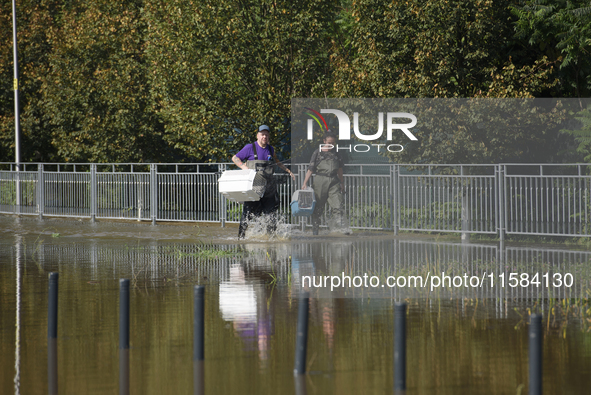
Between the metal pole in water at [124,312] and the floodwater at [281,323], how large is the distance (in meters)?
0.19

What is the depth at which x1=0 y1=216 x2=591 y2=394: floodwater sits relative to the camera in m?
6.18

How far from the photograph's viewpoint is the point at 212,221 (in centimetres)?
2094

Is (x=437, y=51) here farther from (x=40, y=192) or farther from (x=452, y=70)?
(x=40, y=192)

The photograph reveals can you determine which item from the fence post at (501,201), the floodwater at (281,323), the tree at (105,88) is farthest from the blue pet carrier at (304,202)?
the tree at (105,88)

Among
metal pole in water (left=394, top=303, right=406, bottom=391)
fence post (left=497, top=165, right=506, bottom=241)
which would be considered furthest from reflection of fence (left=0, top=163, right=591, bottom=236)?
metal pole in water (left=394, top=303, right=406, bottom=391)

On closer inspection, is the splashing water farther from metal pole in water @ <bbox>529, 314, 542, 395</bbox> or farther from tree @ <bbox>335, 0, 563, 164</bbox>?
metal pole in water @ <bbox>529, 314, 542, 395</bbox>

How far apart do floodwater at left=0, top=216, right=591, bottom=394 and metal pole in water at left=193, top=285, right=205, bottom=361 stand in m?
0.14

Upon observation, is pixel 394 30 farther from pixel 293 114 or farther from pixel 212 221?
pixel 212 221

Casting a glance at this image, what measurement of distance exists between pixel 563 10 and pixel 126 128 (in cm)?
1476

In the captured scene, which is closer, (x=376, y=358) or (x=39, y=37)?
(x=376, y=358)

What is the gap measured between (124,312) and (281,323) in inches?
78.1

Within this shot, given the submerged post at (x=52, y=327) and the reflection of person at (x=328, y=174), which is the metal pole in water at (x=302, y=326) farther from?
the reflection of person at (x=328, y=174)

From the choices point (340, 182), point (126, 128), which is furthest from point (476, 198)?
point (126, 128)

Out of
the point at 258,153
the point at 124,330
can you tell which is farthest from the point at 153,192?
the point at 124,330
